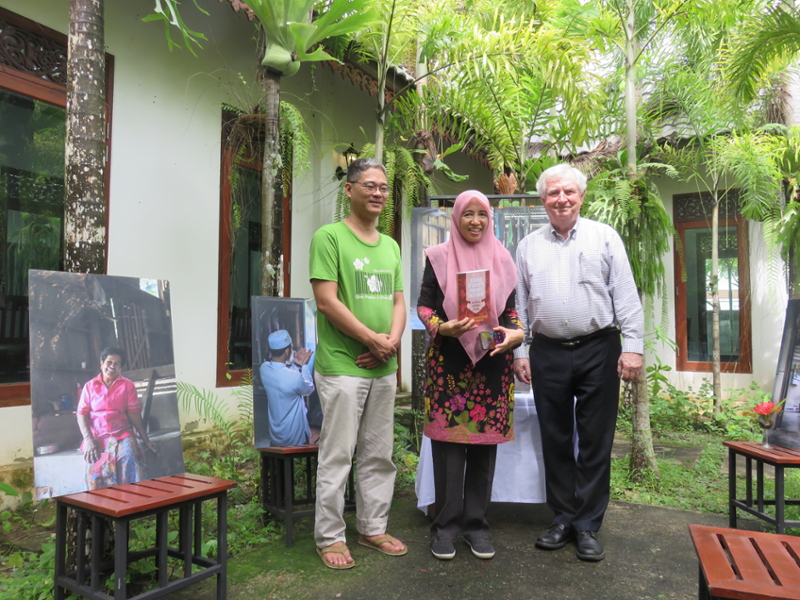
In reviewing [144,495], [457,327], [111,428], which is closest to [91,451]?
[111,428]

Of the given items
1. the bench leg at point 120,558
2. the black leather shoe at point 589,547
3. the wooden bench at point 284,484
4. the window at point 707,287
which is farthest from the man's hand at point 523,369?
the window at point 707,287

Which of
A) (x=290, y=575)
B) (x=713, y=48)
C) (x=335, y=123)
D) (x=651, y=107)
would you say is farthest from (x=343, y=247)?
(x=651, y=107)

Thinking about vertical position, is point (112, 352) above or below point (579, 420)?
above

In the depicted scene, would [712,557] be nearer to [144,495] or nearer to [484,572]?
[484,572]

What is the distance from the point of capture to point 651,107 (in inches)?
297

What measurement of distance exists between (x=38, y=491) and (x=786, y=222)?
6589 millimetres

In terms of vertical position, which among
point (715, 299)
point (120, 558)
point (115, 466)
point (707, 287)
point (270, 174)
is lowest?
point (120, 558)

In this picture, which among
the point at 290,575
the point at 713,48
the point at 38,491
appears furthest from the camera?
the point at 713,48

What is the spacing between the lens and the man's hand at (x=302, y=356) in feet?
11.3

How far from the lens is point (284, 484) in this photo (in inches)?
132

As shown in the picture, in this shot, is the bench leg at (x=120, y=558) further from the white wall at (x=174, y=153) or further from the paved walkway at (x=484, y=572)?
the white wall at (x=174, y=153)

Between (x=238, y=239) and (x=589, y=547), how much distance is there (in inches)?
149

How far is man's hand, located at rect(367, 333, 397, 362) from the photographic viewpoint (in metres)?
2.86

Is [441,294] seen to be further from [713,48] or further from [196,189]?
[713,48]
